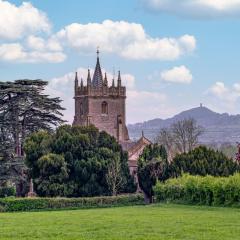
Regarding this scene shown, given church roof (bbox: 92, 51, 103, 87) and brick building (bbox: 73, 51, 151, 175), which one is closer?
brick building (bbox: 73, 51, 151, 175)

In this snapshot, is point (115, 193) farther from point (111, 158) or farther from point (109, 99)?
point (109, 99)

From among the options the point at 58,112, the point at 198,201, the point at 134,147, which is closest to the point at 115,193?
the point at 58,112

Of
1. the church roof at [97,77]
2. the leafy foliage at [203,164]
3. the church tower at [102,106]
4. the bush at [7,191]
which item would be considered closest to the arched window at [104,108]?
the church tower at [102,106]

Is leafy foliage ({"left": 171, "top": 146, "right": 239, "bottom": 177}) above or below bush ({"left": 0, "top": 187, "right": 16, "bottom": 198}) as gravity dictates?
above

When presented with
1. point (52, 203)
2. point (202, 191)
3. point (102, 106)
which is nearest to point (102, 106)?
point (102, 106)

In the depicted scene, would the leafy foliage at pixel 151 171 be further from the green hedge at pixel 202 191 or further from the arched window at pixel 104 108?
the arched window at pixel 104 108

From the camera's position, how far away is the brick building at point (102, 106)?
96.1 meters

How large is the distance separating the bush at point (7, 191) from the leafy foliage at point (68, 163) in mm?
5272

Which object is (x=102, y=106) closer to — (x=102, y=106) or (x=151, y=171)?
(x=102, y=106)

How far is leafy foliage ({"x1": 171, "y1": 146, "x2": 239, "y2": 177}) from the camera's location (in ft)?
174

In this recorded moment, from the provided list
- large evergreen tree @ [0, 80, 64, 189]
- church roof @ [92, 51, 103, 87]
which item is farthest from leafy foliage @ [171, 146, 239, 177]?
church roof @ [92, 51, 103, 87]

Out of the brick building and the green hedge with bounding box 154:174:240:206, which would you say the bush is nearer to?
the green hedge with bounding box 154:174:240:206

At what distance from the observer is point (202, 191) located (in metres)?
39.0

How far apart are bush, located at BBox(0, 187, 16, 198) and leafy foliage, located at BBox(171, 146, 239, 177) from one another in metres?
14.5
